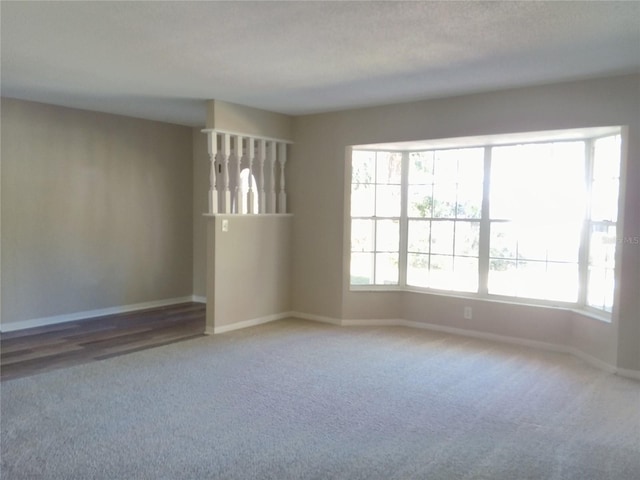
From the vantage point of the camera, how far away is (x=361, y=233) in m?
5.80

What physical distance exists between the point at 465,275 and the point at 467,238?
398mm

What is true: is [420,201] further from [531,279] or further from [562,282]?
[562,282]

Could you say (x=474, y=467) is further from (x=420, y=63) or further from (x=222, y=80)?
(x=222, y=80)

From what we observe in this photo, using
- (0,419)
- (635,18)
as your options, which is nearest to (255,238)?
(0,419)

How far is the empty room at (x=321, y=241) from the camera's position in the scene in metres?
2.84

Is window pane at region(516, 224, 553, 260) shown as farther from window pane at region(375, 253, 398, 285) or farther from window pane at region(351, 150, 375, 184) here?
window pane at region(351, 150, 375, 184)

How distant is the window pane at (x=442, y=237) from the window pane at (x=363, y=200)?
0.74 meters

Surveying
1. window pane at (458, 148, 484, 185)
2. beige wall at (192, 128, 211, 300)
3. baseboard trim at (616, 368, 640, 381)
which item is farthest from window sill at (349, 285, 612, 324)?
beige wall at (192, 128, 211, 300)

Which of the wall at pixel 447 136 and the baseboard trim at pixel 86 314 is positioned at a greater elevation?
the wall at pixel 447 136

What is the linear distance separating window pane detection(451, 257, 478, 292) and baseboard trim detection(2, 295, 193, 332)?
3.80m

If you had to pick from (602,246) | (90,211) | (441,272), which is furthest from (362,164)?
(90,211)

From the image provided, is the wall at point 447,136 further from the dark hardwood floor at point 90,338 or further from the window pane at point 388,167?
the dark hardwood floor at point 90,338

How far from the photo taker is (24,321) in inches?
214

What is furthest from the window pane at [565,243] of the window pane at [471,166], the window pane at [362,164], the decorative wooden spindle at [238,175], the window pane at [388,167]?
the decorative wooden spindle at [238,175]
